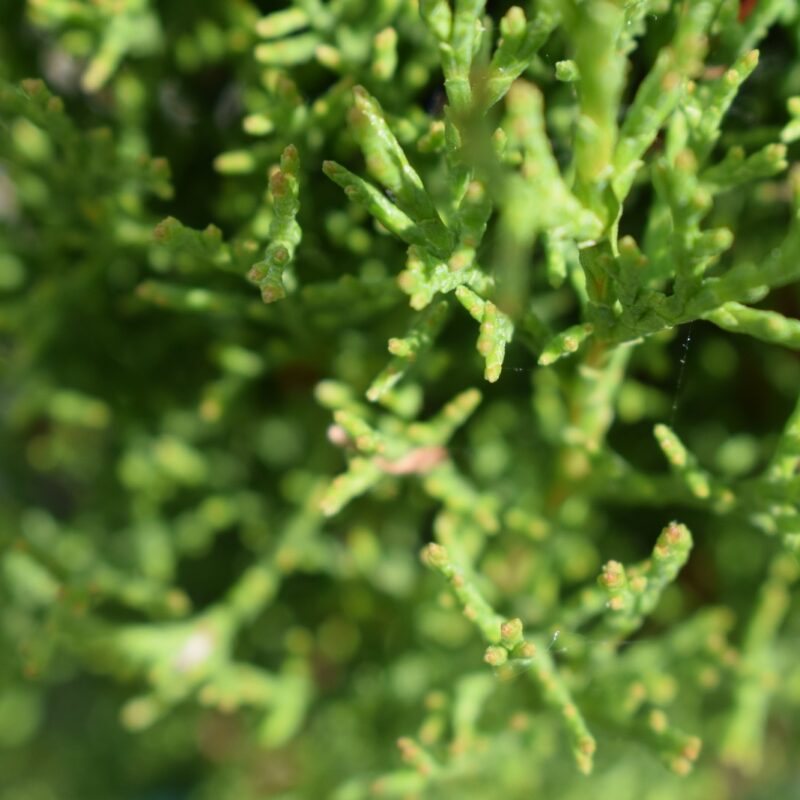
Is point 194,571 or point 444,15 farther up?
point 444,15

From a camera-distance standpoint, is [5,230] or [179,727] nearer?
[5,230]

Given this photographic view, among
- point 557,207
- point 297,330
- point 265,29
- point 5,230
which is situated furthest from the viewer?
point 5,230

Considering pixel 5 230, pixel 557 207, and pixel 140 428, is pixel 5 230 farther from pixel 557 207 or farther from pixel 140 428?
pixel 557 207

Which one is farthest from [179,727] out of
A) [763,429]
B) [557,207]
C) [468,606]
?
[557,207]

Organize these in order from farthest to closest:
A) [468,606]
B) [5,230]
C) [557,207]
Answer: [5,230]
[468,606]
[557,207]

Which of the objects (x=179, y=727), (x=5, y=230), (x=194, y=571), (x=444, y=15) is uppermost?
(x=444, y=15)

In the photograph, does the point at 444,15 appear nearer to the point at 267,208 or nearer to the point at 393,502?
the point at 267,208

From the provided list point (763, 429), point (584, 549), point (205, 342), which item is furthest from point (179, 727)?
point (763, 429)
